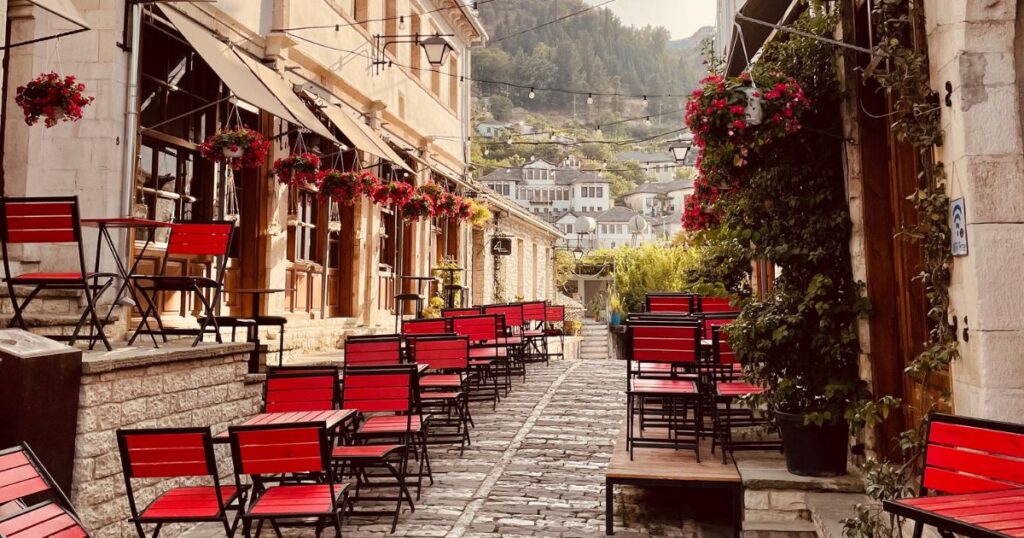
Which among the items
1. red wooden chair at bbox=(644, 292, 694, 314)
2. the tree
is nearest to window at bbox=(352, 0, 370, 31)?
red wooden chair at bbox=(644, 292, 694, 314)

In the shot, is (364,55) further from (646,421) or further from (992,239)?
(992,239)

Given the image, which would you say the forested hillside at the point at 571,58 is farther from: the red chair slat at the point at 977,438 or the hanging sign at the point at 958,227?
the red chair slat at the point at 977,438

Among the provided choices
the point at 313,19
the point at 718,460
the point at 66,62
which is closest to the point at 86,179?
the point at 66,62

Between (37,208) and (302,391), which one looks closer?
(37,208)

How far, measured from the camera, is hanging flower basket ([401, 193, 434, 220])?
1109 cm

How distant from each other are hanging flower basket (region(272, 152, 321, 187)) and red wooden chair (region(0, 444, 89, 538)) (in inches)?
241

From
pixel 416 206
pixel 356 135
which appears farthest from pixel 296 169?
pixel 416 206

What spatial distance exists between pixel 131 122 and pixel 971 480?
22.5 ft

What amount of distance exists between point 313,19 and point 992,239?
9244 mm

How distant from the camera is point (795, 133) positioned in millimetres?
4832

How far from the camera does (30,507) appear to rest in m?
2.65

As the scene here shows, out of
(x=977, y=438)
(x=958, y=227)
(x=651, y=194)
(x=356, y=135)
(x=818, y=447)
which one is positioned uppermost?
(x=651, y=194)

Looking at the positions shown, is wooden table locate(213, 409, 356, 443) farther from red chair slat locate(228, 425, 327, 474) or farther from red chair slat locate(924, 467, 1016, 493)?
red chair slat locate(924, 467, 1016, 493)

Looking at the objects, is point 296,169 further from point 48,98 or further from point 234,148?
point 48,98
